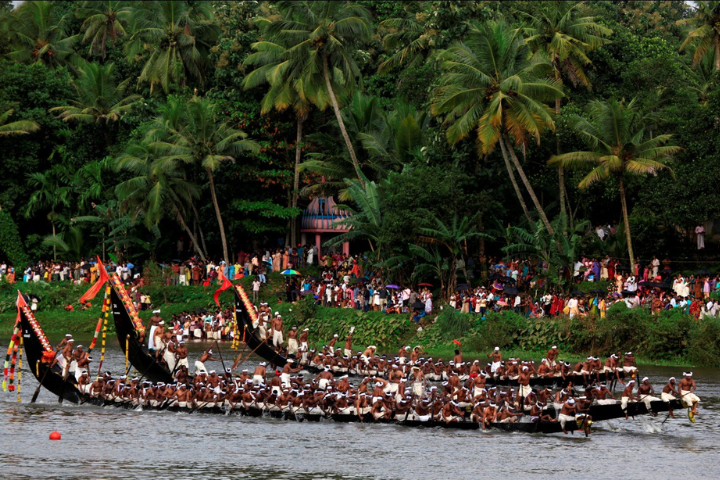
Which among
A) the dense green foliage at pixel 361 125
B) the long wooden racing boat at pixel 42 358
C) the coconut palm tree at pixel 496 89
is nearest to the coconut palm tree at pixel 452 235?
the dense green foliage at pixel 361 125

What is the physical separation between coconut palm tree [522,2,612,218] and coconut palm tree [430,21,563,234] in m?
3.11

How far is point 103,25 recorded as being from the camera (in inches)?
2345

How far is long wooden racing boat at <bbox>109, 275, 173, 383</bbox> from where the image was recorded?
30.9 meters

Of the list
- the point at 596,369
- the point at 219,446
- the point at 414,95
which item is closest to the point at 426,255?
the point at 414,95

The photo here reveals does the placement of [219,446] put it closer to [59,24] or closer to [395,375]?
[395,375]

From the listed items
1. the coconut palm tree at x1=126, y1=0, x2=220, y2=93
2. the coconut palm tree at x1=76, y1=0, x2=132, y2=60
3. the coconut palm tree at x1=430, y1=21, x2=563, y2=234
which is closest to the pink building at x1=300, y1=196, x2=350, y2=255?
the coconut palm tree at x1=126, y1=0, x2=220, y2=93

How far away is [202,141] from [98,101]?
364 inches

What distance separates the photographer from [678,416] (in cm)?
2733

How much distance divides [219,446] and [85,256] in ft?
107

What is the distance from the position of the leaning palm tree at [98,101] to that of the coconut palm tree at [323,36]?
482 inches

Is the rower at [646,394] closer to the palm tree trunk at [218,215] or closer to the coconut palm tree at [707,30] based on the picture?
the coconut palm tree at [707,30]

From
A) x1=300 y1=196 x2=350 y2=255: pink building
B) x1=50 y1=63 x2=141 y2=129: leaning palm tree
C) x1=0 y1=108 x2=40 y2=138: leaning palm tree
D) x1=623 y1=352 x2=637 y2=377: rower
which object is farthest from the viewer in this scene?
x1=0 y1=108 x2=40 y2=138: leaning palm tree

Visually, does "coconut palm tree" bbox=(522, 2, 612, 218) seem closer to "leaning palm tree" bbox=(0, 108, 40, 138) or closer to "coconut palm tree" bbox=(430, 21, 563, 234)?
"coconut palm tree" bbox=(430, 21, 563, 234)

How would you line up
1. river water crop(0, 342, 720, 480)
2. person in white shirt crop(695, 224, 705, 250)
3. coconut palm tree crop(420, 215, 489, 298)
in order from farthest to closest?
coconut palm tree crop(420, 215, 489, 298) → person in white shirt crop(695, 224, 705, 250) → river water crop(0, 342, 720, 480)
